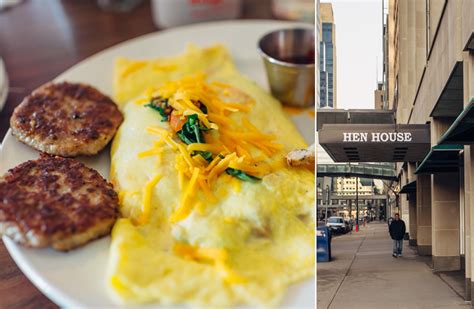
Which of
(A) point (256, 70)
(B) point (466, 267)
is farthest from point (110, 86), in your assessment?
(B) point (466, 267)

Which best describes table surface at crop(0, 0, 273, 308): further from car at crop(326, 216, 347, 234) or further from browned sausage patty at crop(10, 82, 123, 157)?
car at crop(326, 216, 347, 234)

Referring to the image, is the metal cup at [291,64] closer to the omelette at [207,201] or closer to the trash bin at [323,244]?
the omelette at [207,201]

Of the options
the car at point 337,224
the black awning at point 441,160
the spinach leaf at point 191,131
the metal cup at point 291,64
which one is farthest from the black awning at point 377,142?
the metal cup at point 291,64

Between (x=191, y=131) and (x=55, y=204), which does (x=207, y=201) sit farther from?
(x=55, y=204)

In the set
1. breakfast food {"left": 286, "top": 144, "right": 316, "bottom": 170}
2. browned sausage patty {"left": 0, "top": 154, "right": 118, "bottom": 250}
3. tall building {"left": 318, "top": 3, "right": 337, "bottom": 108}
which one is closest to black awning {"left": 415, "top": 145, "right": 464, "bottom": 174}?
tall building {"left": 318, "top": 3, "right": 337, "bottom": 108}

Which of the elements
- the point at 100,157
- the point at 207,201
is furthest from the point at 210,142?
the point at 100,157
